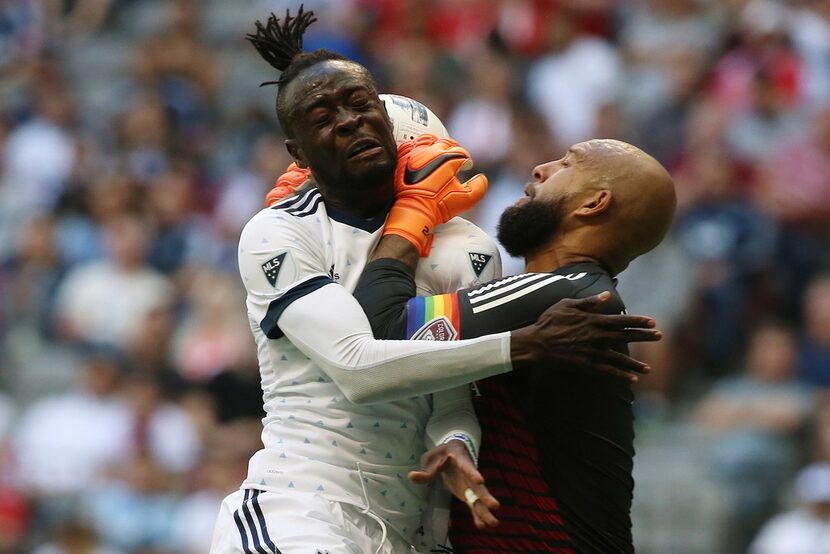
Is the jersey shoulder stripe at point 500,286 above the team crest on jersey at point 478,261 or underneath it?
underneath

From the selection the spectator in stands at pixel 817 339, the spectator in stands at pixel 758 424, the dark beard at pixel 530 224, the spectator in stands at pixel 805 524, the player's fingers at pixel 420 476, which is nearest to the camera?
the player's fingers at pixel 420 476

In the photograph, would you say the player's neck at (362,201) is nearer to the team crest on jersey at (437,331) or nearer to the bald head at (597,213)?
the bald head at (597,213)

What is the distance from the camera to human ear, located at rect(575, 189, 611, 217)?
174 inches

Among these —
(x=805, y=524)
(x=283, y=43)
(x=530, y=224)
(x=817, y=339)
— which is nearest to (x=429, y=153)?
(x=530, y=224)

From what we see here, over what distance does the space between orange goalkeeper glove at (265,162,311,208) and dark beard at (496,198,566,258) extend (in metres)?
0.66

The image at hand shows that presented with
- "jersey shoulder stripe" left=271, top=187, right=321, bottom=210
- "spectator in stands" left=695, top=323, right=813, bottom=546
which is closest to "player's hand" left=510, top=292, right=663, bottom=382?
"jersey shoulder stripe" left=271, top=187, right=321, bottom=210

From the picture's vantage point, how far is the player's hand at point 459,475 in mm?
3936

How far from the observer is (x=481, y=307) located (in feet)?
13.7

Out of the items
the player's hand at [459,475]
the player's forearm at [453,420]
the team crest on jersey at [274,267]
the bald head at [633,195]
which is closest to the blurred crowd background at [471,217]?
the bald head at [633,195]

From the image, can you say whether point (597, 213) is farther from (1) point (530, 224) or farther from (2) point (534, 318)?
(2) point (534, 318)

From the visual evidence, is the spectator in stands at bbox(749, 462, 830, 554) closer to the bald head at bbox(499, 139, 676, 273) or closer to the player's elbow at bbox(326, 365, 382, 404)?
the bald head at bbox(499, 139, 676, 273)

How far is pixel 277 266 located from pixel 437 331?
0.49 m

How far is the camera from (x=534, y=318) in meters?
4.16

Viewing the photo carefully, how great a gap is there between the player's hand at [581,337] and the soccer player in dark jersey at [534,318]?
99mm
